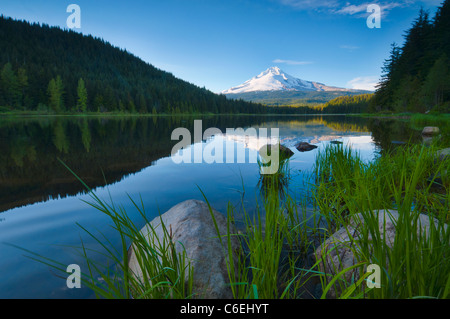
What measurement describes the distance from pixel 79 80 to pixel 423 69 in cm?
9895

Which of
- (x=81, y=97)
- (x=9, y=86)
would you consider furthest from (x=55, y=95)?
(x=9, y=86)

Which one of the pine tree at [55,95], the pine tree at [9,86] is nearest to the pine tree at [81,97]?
the pine tree at [55,95]

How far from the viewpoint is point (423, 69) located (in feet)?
147

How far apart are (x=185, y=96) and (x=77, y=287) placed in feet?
418

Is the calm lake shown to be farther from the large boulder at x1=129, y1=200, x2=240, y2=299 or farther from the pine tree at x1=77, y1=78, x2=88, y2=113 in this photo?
the pine tree at x1=77, y1=78, x2=88, y2=113

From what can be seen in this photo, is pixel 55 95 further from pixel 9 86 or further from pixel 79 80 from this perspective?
pixel 9 86

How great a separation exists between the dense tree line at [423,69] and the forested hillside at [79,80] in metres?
80.7

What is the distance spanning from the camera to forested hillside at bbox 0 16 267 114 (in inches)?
2943

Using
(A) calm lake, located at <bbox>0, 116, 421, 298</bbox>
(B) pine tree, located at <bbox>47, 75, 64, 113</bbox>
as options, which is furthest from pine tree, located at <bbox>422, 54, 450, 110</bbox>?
(B) pine tree, located at <bbox>47, 75, 64, 113</bbox>

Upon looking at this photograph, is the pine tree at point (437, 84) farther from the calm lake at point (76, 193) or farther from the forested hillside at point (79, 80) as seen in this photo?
the forested hillside at point (79, 80)

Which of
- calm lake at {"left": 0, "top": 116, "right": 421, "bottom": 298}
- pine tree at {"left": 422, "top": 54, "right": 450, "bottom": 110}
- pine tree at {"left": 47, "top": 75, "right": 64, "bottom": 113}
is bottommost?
calm lake at {"left": 0, "top": 116, "right": 421, "bottom": 298}

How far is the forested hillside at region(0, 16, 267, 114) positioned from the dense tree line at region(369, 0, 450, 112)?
80739mm
